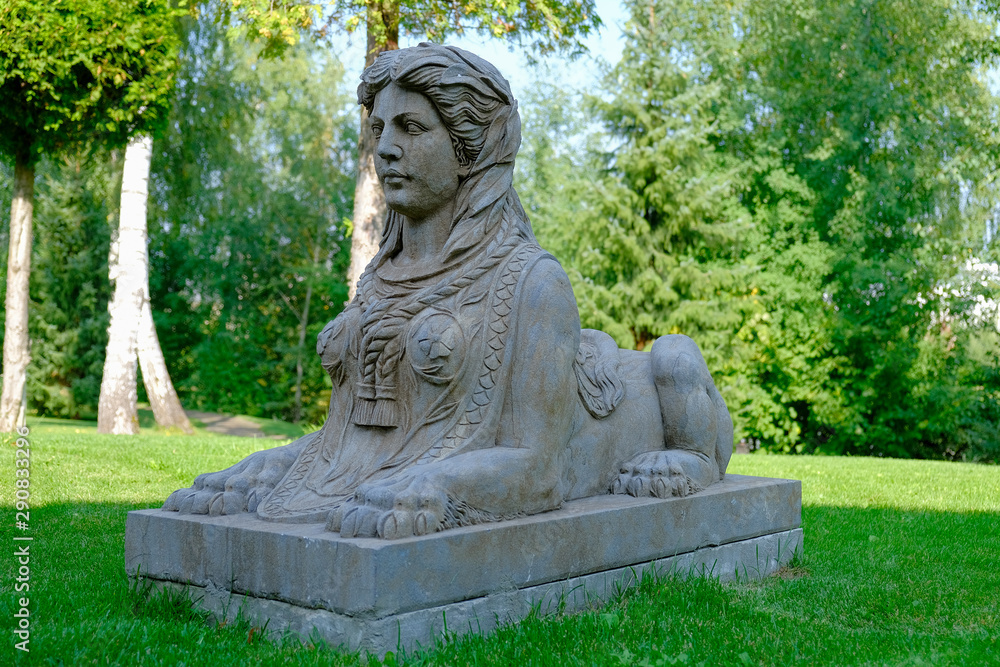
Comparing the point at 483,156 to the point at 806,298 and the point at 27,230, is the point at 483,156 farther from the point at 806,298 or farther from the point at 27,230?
the point at 806,298

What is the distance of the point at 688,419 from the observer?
515cm

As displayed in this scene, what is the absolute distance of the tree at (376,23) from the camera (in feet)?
37.7

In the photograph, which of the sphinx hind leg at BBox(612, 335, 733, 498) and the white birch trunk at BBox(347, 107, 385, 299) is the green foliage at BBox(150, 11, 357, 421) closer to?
the white birch trunk at BBox(347, 107, 385, 299)

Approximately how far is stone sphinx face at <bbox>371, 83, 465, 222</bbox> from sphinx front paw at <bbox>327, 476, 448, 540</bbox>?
1.32 m

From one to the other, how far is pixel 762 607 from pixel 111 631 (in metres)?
2.74

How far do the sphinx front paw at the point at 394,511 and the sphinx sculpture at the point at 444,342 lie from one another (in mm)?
82

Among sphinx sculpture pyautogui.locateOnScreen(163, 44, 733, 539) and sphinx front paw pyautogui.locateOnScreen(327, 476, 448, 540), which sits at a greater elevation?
sphinx sculpture pyautogui.locateOnScreen(163, 44, 733, 539)

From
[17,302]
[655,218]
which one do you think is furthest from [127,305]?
[655,218]

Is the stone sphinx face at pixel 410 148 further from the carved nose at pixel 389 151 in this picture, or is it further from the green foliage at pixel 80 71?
the green foliage at pixel 80 71

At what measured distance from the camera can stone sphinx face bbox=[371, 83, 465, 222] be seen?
4176 millimetres

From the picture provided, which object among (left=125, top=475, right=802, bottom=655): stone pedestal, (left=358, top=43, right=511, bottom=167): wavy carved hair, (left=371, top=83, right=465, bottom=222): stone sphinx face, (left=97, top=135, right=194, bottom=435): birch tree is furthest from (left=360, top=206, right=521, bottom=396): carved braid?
(left=97, top=135, right=194, bottom=435): birch tree

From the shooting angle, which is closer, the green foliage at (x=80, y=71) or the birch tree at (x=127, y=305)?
the green foliage at (x=80, y=71)

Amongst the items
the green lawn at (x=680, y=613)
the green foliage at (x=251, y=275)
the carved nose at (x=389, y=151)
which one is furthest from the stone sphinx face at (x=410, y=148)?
the green foliage at (x=251, y=275)

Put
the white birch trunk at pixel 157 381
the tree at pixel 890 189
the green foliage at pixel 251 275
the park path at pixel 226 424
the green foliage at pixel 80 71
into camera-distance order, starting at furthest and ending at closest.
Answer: the green foliage at pixel 251 275 → the park path at pixel 226 424 → the tree at pixel 890 189 → the white birch trunk at pixel 157 381 → the green foliage at pixel 80 71
